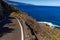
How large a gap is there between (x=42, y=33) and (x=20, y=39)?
657cm

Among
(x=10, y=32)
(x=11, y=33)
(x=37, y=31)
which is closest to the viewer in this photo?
(x=11, y=33)

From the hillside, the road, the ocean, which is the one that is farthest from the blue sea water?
the road

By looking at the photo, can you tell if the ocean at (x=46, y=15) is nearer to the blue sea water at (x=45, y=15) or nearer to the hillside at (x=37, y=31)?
the blue sea water at (x=45, y=15)

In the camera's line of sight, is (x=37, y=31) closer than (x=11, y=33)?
No

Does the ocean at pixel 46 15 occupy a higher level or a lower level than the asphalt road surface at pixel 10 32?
lower

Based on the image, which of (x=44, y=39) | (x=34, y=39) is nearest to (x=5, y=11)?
(x=44, y=39)

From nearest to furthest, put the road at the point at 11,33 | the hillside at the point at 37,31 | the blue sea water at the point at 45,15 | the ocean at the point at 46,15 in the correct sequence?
the hillside at the point at 37,31, the road at the point at 11,33, the ocean at the point at 46,15, the blue sea water at the point at 45,15

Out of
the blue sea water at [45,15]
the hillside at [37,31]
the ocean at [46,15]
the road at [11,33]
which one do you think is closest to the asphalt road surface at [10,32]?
the road at [11,33]

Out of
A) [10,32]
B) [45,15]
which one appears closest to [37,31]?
[10,32]

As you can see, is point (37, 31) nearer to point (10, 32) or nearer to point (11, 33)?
point (10, 32)

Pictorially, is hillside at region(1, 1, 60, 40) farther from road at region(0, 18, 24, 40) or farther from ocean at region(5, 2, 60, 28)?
ocean at region(5, 2, 60, 28)

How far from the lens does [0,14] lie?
138ft

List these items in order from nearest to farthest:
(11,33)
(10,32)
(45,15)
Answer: (11,33) → (10,32) → (45,15)

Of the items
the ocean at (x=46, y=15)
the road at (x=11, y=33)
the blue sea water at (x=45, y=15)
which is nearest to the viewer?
the road at (x=11, y=33)
